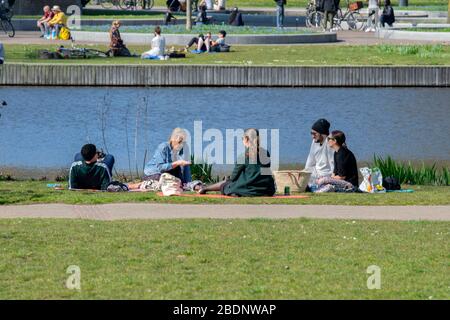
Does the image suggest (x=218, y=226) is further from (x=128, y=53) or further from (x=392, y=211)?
(x=128, y=53)

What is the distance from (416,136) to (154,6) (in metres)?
37.8

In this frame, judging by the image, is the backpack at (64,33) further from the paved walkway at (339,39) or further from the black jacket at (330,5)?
the black jacket at (330,5)

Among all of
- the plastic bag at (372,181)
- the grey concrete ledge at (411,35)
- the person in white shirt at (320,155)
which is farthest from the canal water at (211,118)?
the grey concrete ledge at (411,35)

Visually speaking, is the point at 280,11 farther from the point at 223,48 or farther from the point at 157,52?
the point at 157,52

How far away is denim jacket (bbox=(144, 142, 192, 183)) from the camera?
1761 cm

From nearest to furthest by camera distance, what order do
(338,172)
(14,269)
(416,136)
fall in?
(14,269), (338,172), (416,136)

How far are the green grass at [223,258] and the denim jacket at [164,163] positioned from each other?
12.0 feet

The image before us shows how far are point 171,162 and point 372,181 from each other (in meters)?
2.49

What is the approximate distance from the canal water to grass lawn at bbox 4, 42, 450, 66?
1.76 metres

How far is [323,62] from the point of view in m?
34.0

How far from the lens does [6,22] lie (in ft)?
142

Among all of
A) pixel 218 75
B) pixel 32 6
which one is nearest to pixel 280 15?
pixel 32 6

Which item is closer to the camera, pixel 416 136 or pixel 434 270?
pixel 434 270

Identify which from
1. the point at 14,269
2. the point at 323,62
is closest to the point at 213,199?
the point at 14,269
